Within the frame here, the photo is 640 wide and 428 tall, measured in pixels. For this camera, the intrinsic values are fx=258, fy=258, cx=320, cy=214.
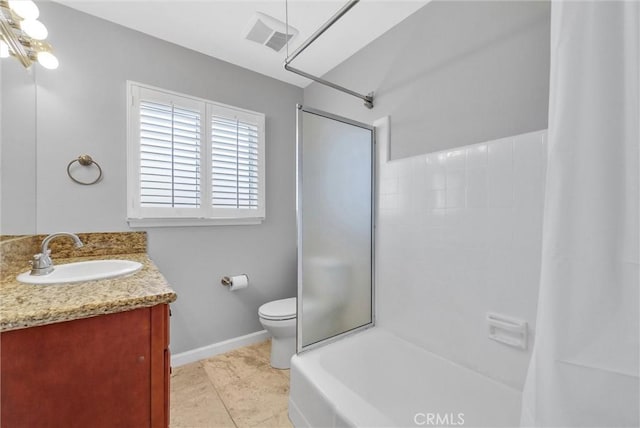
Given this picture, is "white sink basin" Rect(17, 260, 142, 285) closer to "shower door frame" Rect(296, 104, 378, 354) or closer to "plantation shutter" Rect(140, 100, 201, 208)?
"plantation shutter" Rect(140, 100, 201, 208)

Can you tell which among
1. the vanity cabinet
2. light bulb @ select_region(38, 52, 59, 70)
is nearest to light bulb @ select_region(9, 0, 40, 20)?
light bulb @ select_region(38, 52, 59, 70)

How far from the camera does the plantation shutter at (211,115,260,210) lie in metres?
2.12

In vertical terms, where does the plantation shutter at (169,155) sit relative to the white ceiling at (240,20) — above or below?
below

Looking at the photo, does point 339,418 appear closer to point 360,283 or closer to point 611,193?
point 360,283

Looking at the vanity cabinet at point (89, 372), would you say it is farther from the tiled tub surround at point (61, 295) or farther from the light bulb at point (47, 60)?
the light bulb at point (47, 60)

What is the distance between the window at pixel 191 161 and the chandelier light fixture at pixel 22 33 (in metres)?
0.46

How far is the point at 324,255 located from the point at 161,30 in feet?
6.46

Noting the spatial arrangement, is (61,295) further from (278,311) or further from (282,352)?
(282,352)

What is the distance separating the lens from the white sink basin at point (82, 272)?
1.03 meters

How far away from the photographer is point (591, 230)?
57cm

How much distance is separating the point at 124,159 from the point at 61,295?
1201 millimetres

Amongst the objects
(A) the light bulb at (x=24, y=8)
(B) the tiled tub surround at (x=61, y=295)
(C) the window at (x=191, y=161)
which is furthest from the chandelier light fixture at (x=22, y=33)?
(B) the tiled tub surround at (x=61, y=295)

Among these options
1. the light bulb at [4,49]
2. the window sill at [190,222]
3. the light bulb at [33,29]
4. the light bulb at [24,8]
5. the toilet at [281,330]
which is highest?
the light bulb at [24,8]

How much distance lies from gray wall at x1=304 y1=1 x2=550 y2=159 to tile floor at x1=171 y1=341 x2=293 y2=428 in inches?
70.4
